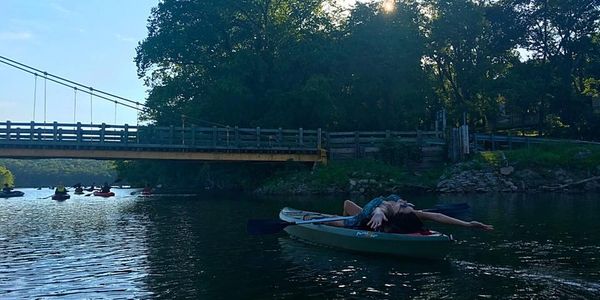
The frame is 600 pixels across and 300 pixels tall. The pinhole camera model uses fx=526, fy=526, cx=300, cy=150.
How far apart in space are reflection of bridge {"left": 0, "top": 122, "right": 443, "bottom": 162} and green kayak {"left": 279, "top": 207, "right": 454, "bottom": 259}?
22939 millimetres

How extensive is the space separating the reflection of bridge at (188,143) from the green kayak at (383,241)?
22.9 metres

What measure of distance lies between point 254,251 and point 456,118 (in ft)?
128

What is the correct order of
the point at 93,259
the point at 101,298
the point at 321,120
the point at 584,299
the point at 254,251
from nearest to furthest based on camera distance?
the point at 584,299
the point at 101,298
the point at 93,259
the point at 254,251
the point at 321,120

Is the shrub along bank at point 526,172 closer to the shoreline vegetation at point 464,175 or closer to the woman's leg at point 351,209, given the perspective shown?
the shoreline vegetation at point 464,175

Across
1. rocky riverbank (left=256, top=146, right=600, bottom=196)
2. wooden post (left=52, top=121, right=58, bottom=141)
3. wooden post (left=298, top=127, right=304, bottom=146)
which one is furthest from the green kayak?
wooden post (left=298, top=127, right=304, bottom=146)

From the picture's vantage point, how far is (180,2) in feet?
168

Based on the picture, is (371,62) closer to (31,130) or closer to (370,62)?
(370,62)

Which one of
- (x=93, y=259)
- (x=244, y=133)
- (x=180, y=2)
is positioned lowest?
(x=93, y=259)

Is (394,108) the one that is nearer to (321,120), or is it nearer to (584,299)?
(321,120)

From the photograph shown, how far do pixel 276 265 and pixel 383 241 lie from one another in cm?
274

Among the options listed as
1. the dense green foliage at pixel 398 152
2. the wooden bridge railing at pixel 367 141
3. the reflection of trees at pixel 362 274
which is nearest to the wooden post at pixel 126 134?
the wooden bridge railing at pixel 367 141

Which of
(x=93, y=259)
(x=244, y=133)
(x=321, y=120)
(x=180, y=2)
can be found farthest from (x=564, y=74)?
(x=93, y=259)

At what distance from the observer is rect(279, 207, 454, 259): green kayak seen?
41.1ft

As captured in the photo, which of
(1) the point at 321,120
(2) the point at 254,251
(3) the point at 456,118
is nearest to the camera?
(2) the point at 254,251
